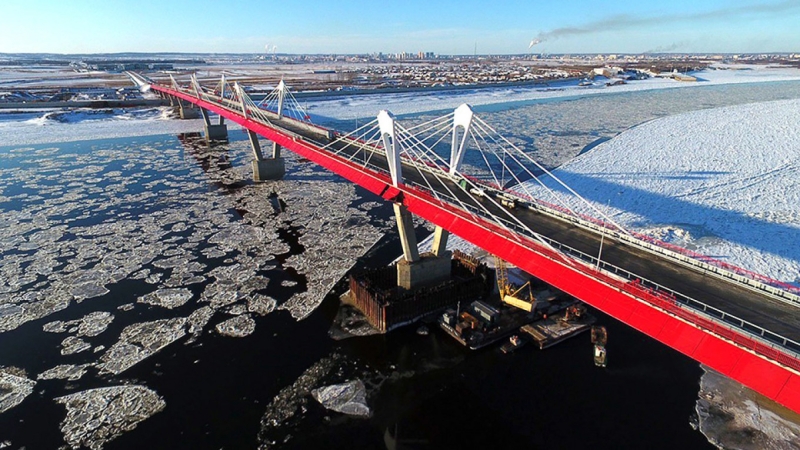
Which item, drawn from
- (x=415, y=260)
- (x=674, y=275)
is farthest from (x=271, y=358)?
(x=674, y=275)

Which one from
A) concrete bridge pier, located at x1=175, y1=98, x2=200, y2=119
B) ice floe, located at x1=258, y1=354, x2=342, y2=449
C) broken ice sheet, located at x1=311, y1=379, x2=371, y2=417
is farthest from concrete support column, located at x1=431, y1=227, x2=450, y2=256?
concrete bridge pier, located at x1=175, y1=98, x2=200, y2=119

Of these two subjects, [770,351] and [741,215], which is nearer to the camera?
[770,351]

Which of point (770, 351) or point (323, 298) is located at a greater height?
point (770, 351)

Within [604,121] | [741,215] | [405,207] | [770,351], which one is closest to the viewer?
[770,351]

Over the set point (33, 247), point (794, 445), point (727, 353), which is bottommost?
point (794, 445)

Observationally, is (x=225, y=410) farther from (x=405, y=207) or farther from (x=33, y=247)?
(x=33, y=247)

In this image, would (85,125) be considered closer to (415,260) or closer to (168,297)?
(168,297)

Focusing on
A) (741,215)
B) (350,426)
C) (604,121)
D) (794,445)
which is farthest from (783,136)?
(350,426)
